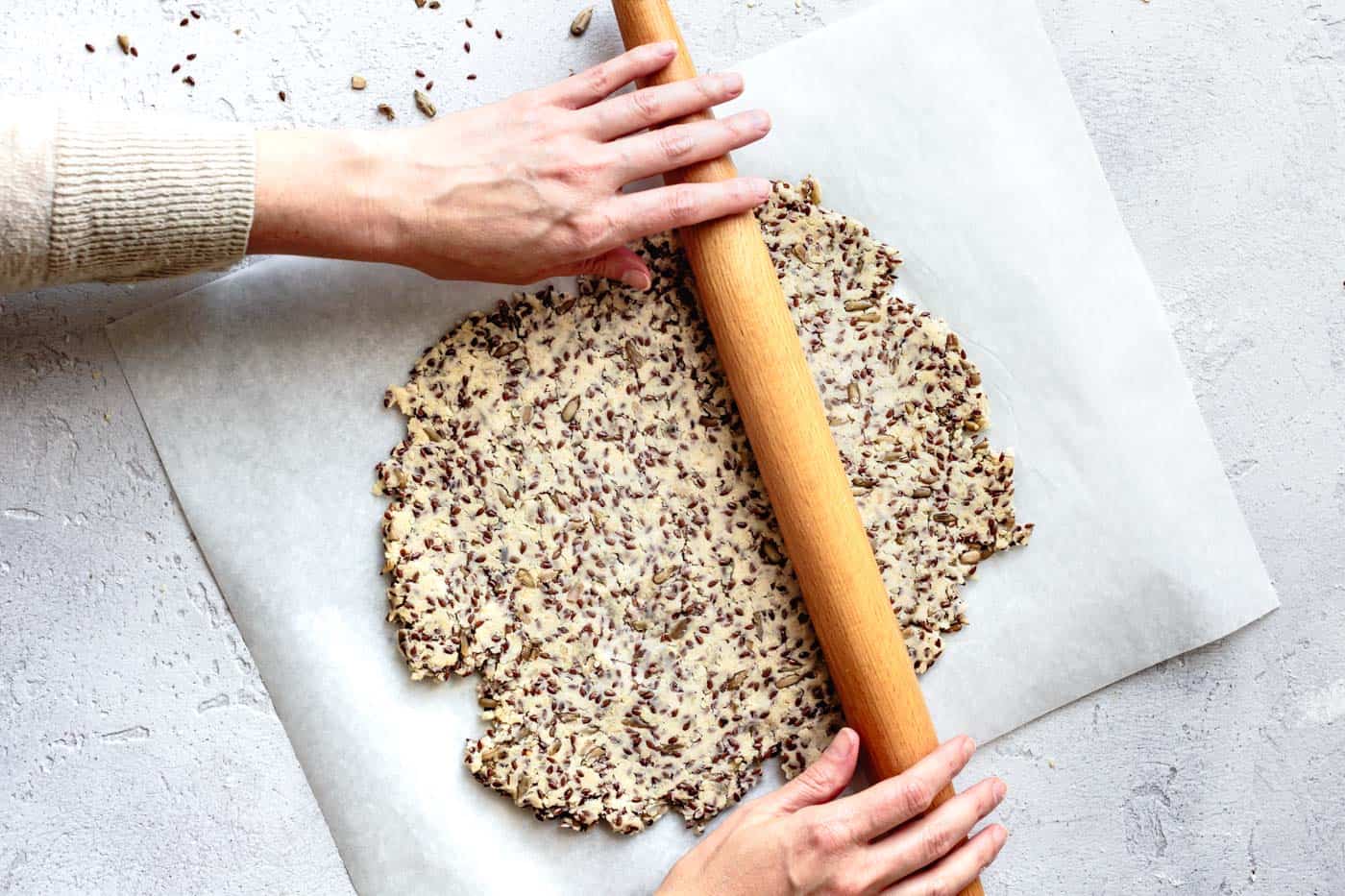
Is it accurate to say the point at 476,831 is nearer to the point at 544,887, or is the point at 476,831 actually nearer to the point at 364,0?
the point at 544,887

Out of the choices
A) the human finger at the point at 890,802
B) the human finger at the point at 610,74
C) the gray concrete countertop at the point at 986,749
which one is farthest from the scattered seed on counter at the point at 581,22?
the human finger at the point at 890,802

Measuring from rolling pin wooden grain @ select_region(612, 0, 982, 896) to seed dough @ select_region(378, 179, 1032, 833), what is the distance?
7cm

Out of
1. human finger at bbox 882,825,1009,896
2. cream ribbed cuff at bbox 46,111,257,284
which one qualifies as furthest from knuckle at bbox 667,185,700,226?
human finger at bbox 882,825,1009,896

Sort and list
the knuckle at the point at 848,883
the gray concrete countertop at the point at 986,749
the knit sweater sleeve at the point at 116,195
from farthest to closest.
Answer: the gray concrete countertop at the point at 986,749, the knuckle at the point at 848,883, the knit sweater sleeve at the point at 116,195

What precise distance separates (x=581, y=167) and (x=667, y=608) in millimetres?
545

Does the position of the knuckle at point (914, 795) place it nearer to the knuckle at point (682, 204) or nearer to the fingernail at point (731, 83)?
the knuckle at point (682, 204)

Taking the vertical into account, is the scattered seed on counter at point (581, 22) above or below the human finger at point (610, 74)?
above

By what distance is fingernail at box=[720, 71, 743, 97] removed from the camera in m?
1.22

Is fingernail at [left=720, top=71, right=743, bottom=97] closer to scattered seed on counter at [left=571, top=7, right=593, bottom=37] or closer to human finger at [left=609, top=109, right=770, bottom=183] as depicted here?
human finger at [left=609, top=109, right=770, bottom=183]

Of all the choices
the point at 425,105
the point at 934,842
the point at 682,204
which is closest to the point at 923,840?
the point at 934,842

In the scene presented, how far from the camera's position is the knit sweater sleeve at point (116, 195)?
1.06 m

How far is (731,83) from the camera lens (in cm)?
122

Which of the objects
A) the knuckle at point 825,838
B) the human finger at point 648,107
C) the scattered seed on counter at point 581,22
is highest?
the scattered seed on counter at point 581,22

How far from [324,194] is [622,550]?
547 mm
